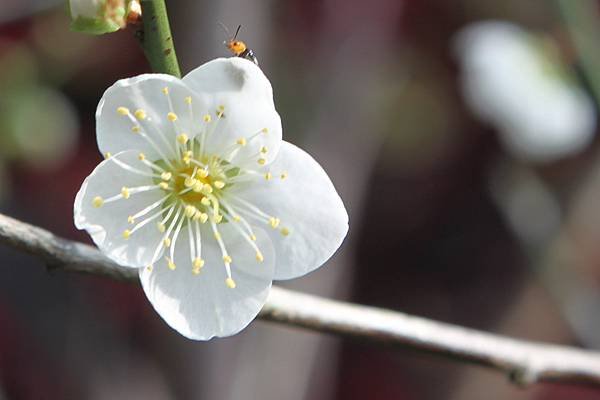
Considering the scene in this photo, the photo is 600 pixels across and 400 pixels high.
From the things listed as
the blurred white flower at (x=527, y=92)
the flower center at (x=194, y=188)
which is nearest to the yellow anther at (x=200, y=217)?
the flower center at (x=194, y=188)

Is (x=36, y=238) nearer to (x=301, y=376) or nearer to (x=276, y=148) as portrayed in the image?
(x=276, y=148)

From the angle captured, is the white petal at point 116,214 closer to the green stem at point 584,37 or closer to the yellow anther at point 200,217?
the yellow anther at point 200,217

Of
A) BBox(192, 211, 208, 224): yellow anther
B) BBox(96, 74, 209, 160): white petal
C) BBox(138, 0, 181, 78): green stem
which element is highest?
BBox(138, 0, 181, 78): green stem

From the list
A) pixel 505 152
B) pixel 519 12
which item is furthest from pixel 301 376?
pixel 519 12

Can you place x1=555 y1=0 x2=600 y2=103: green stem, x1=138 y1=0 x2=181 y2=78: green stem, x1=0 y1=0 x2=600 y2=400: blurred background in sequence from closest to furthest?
x1=138 y1=0 x2=181 y2=78: green stem < x1=555 y1=0 x2=600 y2=103: green stem < x1=0 y1=0 x2=600 y2=400: blurred background

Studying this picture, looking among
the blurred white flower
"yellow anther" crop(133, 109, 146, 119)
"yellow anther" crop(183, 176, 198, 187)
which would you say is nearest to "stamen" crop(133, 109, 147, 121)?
"yellow anther" crop(133, 109, 146, 119)

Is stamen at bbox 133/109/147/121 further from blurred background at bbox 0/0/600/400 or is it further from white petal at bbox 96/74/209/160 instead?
blurred background at bbox 0/0/600/400
